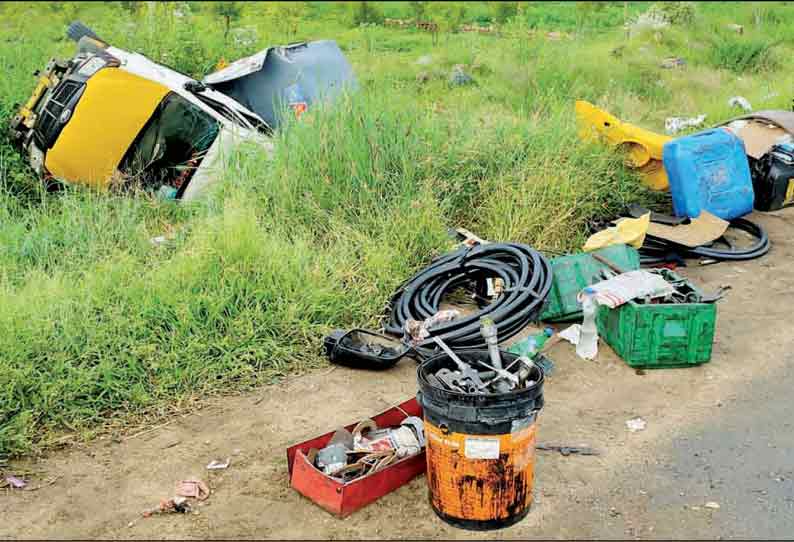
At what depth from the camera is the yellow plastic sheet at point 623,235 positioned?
6625 millimetres

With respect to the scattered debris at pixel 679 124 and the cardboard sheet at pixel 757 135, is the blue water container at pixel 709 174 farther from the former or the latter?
the scattered debris at pixel 679 124

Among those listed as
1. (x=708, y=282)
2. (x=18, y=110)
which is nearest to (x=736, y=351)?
(x=708, y=282)

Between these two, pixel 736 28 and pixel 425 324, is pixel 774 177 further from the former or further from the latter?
pixel 736 28

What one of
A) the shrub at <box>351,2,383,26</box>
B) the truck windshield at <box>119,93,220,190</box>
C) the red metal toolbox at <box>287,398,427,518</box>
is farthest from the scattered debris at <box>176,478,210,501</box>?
the shrub at <box>351,2,383,26</box>

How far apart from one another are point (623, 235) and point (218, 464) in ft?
12.0

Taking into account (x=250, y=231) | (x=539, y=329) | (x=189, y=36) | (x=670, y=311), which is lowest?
(x=539, y=329)

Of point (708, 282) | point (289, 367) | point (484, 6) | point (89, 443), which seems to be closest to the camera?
point (89, 443)

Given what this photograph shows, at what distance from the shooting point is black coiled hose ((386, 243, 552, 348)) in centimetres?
566

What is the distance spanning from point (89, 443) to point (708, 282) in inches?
185

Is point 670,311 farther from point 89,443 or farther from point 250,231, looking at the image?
point 89,443

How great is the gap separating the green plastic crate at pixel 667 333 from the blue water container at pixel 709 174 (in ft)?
7.23

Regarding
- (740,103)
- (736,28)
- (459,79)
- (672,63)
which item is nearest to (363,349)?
(459,79)

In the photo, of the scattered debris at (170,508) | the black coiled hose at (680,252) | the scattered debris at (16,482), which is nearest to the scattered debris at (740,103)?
the black coiled hose at (680,252)

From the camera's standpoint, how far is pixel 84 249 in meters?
6.17
